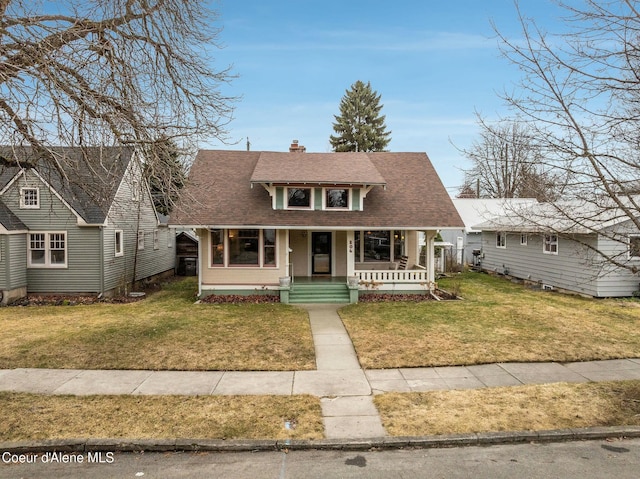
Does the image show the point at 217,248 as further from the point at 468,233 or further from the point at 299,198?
the point at 468,233

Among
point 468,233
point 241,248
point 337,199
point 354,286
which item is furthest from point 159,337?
point 468,233

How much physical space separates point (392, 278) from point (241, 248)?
6.08m

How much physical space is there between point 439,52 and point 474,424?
39.2 ft

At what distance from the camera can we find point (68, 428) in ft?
17.5

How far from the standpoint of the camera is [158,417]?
18.6 ft

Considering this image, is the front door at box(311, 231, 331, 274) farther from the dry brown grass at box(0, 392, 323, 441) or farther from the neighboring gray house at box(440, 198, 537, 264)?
the neighboring gray house at box(440, 198, 537, 264)

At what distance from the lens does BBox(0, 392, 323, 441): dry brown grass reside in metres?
5.23

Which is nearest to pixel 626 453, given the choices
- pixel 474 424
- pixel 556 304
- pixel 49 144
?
pixel 474 424

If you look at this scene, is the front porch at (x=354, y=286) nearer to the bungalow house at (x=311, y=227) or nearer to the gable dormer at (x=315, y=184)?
the bungalow house at (x=311, y=227)

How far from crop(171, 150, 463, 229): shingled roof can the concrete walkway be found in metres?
7.02

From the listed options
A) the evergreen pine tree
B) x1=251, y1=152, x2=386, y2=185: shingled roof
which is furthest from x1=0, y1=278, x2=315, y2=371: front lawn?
the evergreen pine tree

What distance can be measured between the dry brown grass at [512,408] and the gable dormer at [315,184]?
32.3ft

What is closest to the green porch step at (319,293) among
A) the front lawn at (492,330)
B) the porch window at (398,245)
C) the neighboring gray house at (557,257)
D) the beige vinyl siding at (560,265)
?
the front lawn at (492,330)

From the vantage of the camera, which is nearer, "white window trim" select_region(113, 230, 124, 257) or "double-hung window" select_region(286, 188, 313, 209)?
"double-hung window" select_region(286, 188, 313, 209)
